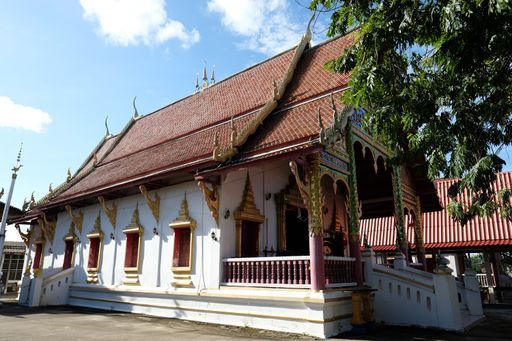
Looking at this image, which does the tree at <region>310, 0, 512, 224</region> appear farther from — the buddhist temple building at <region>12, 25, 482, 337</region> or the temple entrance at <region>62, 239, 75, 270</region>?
the temple entrance at <region>62, 239, 75, 270</region>

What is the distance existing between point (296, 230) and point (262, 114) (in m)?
3.24

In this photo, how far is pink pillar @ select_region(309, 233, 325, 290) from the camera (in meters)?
6.75

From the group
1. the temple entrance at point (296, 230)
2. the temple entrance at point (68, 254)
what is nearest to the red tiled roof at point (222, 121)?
the temple entrance at point (68, 254)

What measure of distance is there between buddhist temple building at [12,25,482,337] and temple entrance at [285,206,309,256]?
44 mm

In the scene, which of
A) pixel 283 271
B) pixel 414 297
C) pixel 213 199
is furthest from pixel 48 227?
pixel 414 297

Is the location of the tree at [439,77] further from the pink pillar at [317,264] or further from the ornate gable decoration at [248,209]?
the ornate gable decoration at [248,209]

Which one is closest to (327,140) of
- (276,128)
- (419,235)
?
(276,128)

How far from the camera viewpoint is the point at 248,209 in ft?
28.5

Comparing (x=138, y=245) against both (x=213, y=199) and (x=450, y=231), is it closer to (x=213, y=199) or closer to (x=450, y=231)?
(x=213, y=199)

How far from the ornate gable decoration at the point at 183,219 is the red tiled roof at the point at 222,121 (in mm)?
932

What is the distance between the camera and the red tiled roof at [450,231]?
15227mm

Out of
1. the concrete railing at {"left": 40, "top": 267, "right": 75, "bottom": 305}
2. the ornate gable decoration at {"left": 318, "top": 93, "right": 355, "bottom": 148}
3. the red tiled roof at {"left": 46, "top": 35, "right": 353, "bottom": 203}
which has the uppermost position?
the red tiled roof at {"left": 46, "top": 35, "right": 353, "bottom": 203}

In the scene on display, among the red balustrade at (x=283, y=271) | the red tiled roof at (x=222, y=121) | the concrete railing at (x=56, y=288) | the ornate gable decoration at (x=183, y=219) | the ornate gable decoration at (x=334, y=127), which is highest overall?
the red tiled roof at (x=222, y=121)

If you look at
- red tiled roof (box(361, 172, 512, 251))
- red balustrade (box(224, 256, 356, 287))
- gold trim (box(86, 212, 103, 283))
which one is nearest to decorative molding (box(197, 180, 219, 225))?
red balustrade (box(224, 256, 356, 287))
